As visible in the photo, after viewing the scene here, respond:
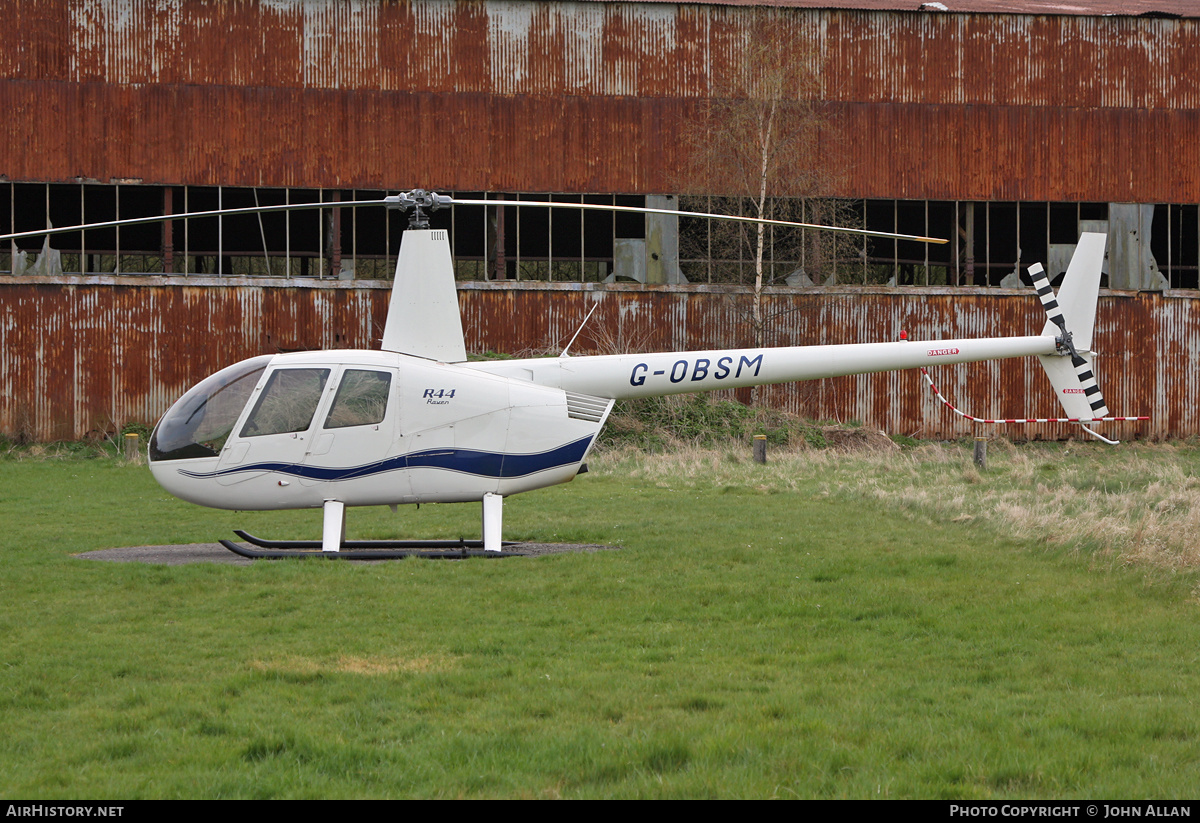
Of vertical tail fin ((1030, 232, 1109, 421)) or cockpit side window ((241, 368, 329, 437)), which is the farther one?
vertical tail fin ((1030, 232, 1109, 421))

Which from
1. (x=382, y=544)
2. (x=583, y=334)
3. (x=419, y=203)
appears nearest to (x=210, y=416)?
(x=382, y=544)

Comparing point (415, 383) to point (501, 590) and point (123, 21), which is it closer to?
point (501, 590)

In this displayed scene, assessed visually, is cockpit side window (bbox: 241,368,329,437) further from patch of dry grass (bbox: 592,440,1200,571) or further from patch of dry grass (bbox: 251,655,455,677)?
patch of dry grass (bbox: 592,440,1200,571)

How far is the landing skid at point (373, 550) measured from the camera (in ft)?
39.3

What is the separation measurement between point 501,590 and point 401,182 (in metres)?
19.9

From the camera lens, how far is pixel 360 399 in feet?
40.6

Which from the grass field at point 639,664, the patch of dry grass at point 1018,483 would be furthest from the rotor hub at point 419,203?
the patch of dry grass at point 1018,483

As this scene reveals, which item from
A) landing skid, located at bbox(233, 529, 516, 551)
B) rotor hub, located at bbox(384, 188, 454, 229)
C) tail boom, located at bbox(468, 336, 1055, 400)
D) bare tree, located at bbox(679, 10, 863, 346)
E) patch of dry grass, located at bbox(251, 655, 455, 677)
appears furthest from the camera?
bare tree, located at bbox(679, 10, 863, 346)

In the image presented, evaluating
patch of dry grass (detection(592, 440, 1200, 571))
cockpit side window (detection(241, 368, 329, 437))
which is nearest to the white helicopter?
cockpit side window (detection(241, 368, 329, 437))

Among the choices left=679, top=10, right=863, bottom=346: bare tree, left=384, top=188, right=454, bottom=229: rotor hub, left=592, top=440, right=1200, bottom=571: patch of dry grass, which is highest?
left=679, top=10, right=863, bottom=346: bare tree

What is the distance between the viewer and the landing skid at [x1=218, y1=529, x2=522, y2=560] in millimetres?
11984

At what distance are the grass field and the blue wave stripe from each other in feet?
3.91

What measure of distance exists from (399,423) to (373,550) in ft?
4.72
